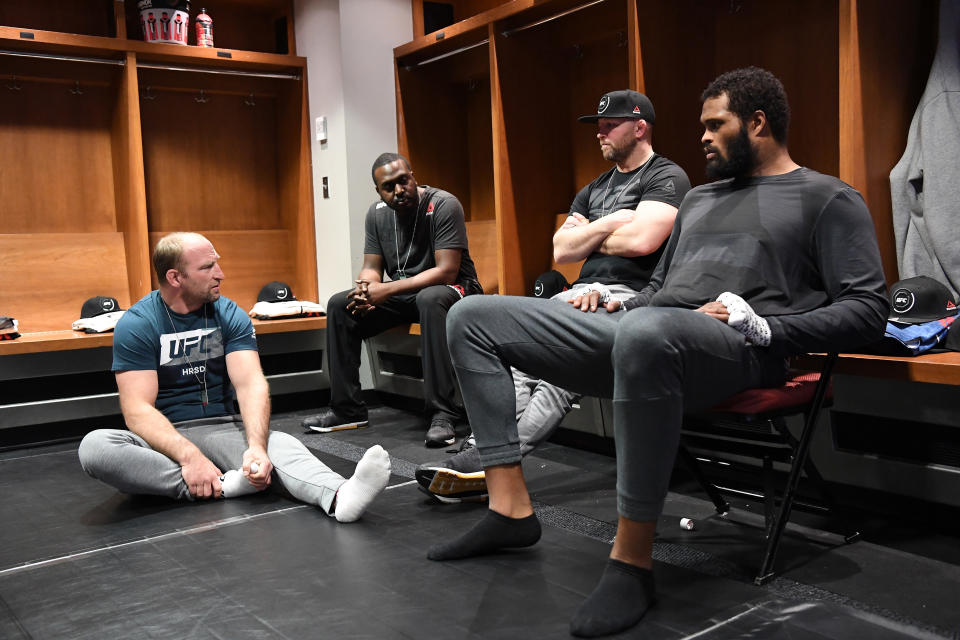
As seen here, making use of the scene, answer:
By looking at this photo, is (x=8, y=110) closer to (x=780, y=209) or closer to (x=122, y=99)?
(x=122, y=99)

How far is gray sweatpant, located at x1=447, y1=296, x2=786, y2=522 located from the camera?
5.06 feet

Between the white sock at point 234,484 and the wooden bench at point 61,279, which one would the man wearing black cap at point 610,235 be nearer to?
the white sock at point 234,484

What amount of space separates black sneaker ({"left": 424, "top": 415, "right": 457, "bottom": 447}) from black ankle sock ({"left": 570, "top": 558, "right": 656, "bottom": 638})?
1.73 metres

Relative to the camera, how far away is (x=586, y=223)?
279 centimetres

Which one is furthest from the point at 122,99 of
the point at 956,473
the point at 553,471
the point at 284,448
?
the point at 956,473

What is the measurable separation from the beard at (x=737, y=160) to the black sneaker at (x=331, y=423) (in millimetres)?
2226

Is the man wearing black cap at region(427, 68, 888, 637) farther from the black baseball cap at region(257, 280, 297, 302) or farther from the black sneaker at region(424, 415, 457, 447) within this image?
the black baseball cap at region(257, 280, 297, 302)

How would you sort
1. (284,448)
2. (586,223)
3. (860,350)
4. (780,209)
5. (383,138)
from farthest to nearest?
1. (383,138)
2. (586,223)
3. (284,448)
4. (860,350)
5. (780,209)

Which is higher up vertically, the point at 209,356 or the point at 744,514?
the point at 209,356

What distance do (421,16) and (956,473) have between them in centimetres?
361

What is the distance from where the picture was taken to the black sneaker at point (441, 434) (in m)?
3.29

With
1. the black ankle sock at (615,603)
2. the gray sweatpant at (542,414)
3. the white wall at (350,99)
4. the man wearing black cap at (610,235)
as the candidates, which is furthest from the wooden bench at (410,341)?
the black ankle sock at (615,603)

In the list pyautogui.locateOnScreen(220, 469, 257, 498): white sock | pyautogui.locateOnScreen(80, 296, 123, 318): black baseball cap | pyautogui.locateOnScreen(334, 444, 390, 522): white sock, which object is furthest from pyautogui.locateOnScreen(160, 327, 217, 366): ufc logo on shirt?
A: pyautogui.locateOnScreen(80, 296, 123, 318): black baseball cap

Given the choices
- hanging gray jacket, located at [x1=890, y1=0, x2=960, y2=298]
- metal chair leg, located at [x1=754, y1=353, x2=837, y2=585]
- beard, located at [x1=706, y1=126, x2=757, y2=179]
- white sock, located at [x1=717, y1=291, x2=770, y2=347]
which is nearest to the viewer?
white sock, located at [x1=717, y1=291, x2=770, y2=347]
